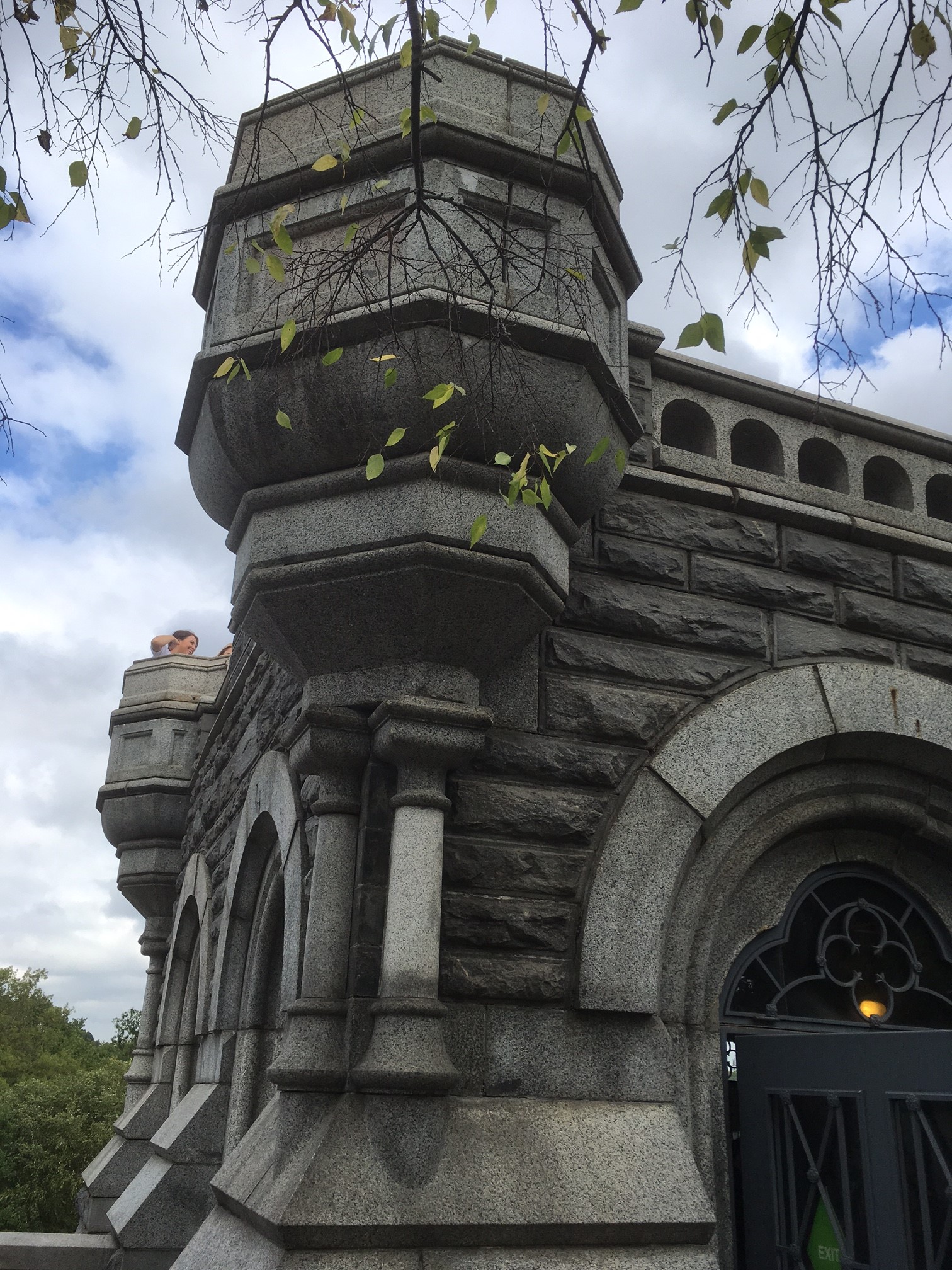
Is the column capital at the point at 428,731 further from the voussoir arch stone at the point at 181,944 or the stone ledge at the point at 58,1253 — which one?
the voussoir arch stone at the point at 181,944

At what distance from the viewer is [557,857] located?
3.74 meters

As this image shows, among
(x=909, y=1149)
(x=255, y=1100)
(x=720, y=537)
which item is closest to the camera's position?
(x=909, y=1149)

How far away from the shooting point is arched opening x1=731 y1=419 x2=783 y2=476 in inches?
188

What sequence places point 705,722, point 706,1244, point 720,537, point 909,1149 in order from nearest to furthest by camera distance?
point 706,1244
point 909,1149
point 705,722
point 720,537

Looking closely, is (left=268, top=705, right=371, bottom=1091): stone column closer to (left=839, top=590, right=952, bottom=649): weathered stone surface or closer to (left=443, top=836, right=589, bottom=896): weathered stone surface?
(left=443, top=836, right=589, bottom=896): weathered stone surface

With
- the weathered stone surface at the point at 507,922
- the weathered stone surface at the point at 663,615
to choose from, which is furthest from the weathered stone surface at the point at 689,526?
the weathered stone surface at the point at 507,922

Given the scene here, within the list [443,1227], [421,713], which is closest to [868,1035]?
[443,1227]

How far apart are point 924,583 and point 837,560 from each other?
1.40 feet

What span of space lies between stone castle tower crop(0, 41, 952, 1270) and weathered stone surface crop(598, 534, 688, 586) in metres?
0.01

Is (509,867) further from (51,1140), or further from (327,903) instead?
(51,1140)

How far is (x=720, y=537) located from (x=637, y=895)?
4.85 feet

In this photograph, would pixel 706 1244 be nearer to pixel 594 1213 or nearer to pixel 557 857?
pixel 594 1213

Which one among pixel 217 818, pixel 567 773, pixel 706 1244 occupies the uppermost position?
pixel 217 818

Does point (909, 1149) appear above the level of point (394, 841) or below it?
below
